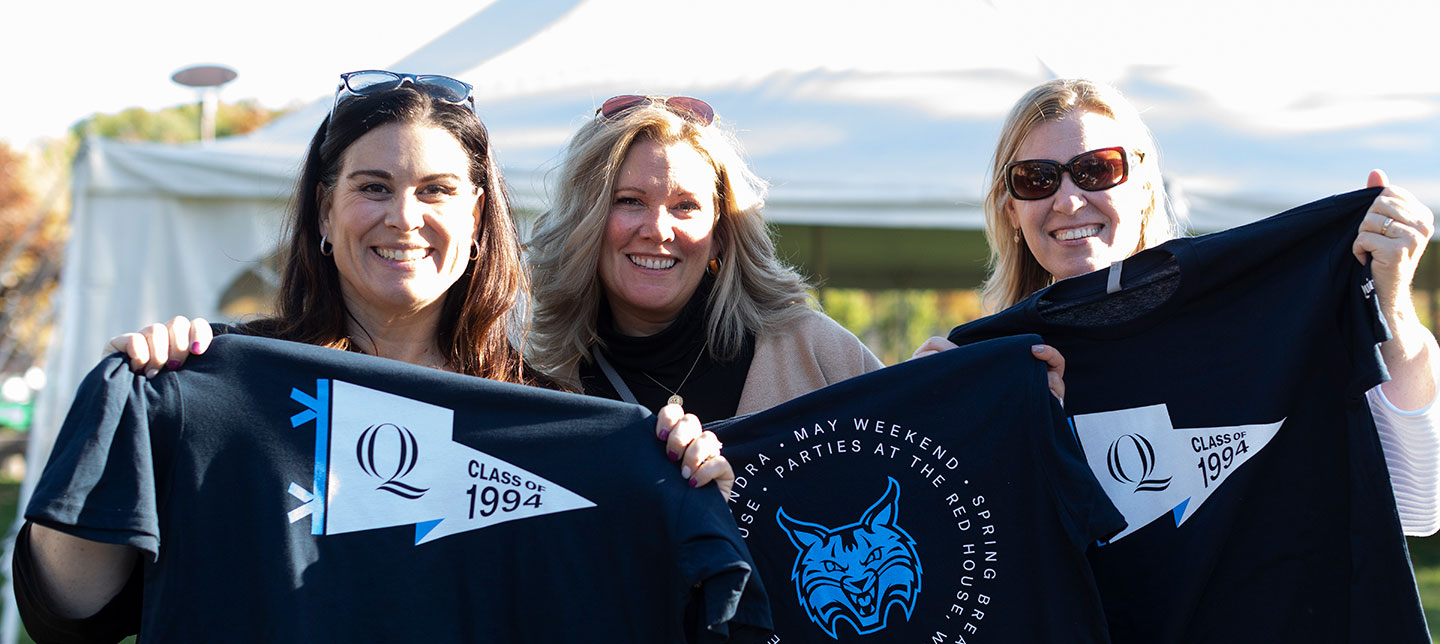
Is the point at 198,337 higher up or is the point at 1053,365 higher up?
the point at 198,337

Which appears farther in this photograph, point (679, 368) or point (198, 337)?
point (679, 368)

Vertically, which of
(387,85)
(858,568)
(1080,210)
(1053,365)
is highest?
(387,85)

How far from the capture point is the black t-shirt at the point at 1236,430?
2.05 metres

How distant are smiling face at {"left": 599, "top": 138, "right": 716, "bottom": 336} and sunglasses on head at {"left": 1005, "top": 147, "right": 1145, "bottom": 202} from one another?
0.77m

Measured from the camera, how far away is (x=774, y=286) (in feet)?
8.81

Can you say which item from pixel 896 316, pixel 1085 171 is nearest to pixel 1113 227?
pixel 1085 171

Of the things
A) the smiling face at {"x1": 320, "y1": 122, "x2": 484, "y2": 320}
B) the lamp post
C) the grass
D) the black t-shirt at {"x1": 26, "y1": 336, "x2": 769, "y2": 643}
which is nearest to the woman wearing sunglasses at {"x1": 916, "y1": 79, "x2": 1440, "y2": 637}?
the black t-shirt at {"x1": 26, "y1": 336, "x2": 769, "y2": 643}

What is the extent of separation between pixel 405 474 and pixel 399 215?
19.2 inches

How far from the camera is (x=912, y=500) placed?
210 cm

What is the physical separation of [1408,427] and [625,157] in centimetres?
A: 172

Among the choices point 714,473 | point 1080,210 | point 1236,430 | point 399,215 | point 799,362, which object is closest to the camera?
point 714,473

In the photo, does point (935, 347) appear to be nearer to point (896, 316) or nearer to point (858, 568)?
point (858, 568)

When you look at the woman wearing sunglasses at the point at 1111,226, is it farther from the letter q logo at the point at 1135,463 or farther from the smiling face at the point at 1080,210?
the letter q logo at the point at 1135,463

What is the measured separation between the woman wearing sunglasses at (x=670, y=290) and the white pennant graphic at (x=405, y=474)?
0.53 meters
